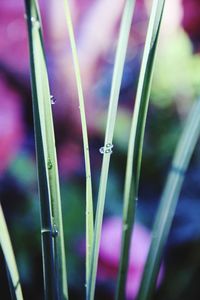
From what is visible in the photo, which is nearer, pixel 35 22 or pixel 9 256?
pixel 35 22

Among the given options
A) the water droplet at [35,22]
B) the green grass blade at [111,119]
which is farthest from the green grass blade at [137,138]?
the water droplet at [35,22]

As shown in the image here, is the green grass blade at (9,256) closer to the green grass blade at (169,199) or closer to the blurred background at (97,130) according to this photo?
the blurred background at (97,130)

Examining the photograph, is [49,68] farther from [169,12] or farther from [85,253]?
[85,253]

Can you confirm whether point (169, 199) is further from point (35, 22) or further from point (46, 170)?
point (35, 22)

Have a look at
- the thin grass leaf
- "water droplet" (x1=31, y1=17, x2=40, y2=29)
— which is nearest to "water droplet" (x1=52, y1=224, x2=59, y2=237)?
the thin grass leaf

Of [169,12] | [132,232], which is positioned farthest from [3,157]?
[169,12]

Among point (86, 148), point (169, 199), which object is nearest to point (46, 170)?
point (86, 148)

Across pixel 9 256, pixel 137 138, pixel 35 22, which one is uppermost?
pixel 35 22
